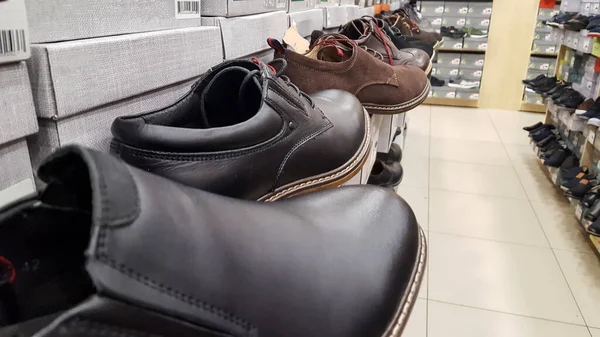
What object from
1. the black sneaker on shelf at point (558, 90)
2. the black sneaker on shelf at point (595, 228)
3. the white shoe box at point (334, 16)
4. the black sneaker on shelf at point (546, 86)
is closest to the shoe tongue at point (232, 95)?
the white shoe box at point (334, 16)

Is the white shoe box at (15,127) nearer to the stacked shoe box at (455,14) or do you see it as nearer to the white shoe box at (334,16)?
the white shoe box at (334,16)

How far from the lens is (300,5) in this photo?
1.07 m

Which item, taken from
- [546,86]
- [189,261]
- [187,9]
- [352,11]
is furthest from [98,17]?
[546,86]

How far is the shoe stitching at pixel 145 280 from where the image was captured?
0.22 meters

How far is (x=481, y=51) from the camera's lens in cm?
374

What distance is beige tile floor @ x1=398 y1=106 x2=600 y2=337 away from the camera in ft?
3.98

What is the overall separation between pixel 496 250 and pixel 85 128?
1463mm

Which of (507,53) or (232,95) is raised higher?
(232,95)

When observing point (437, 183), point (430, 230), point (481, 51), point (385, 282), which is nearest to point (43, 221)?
point (385, 282)

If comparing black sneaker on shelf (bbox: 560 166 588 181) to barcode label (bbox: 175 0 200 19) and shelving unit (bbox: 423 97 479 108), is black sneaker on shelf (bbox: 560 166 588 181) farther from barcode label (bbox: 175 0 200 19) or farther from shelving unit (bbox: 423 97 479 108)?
shelving unit (bbox: 423 97 479 108)

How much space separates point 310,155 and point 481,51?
3.67 meters

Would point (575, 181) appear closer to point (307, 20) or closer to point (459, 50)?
point (307, 20)

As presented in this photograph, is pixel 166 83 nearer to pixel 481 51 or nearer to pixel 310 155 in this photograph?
pixel 310 155

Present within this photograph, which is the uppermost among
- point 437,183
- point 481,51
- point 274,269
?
point 274,269
